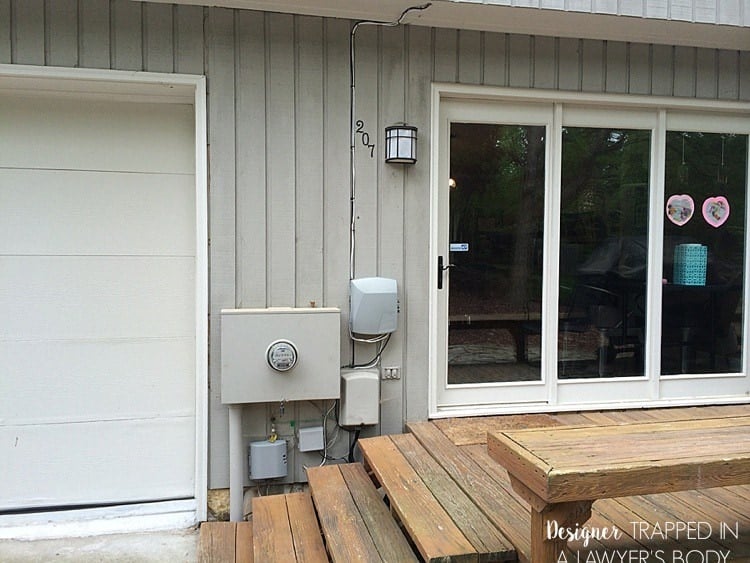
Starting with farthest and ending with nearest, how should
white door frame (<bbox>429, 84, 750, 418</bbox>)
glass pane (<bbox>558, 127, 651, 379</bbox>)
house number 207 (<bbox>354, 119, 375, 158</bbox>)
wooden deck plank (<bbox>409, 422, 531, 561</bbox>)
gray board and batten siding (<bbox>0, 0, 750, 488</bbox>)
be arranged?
glass pane (<bbox>558, 127, 651, 379</bbox>), white door frame (<bbox>429, 84, 750, 418</bbox>), house number 207 (<bbox>354, 119, 375, 158</bbox>), gray board and batten siding (<bbox>0, 0, 750, 488</bbox>), wooden deck plank (<bbox>409, 422, 531, 561</bbox>)

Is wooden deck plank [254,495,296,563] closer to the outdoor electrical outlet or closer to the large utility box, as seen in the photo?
the large utility box

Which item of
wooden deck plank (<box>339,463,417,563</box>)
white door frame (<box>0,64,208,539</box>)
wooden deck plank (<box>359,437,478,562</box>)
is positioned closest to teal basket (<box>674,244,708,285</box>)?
wooden deck plank (<box>359,437,478,562</box>)

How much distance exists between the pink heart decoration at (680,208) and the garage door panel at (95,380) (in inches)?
114

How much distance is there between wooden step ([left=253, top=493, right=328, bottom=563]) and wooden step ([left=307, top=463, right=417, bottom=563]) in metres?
0.08

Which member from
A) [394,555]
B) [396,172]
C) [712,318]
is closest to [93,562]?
[394,555]

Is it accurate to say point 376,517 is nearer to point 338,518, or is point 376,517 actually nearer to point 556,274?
point 338,518

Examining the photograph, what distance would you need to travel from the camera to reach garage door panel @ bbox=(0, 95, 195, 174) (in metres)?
2.82

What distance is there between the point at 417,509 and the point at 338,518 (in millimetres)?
359

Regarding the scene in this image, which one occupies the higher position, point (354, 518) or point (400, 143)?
point (400, 143)

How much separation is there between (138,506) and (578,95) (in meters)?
3.31

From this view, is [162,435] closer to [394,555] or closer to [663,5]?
[394,555]

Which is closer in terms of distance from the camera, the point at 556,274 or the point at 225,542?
the point at 225,542

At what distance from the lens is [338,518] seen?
2256 millimetres

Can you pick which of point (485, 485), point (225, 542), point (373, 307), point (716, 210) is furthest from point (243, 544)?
point (716, 210)
